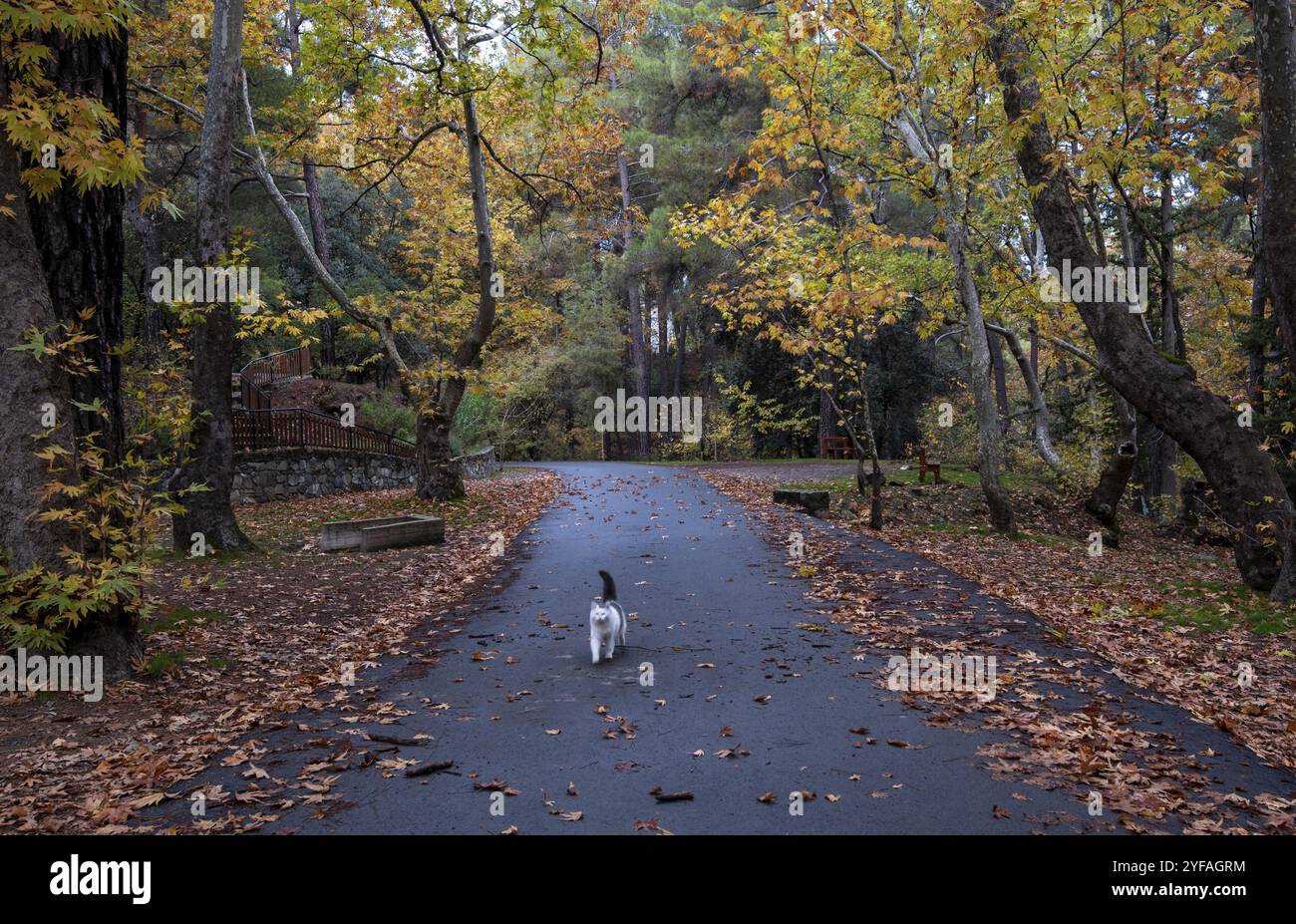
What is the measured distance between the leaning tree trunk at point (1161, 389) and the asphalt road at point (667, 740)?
348cm

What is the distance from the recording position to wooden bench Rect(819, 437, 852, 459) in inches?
1223

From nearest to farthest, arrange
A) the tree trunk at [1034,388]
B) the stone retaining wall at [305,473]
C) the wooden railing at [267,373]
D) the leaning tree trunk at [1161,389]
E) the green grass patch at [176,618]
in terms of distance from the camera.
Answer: the green grass patch at [176,618] → the leaning tree trunk at [1161,389] → the stone retaining wall at [305,473] → the tree trunk at [1034,388] → the wooden railing at [267,373]

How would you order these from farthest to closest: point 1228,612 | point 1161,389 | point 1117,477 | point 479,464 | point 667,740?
point 479,464 → point 1117,477 → point 1161,389 → point 1228,612 → point 667,740

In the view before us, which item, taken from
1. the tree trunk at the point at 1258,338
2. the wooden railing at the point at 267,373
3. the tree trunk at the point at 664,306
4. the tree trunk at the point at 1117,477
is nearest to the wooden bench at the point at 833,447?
the tree trunk at the point at 664,306

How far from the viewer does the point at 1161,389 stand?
9.87 meters

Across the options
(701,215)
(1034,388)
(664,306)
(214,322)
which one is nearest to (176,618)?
(214,322)

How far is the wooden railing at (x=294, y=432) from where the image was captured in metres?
18.3

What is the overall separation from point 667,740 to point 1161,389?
335 inches

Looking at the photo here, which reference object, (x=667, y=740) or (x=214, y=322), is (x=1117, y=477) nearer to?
(x=667, y=740)

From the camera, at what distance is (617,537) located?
13.6m

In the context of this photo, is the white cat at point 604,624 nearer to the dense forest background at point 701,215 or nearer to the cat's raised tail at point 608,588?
the cat's raised tail at point 608,588
